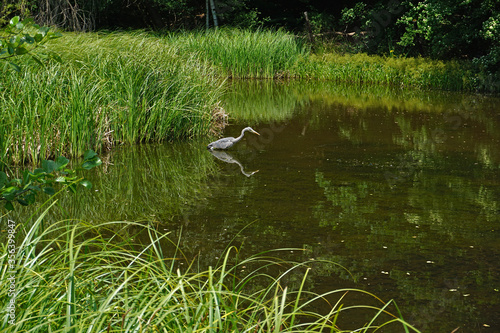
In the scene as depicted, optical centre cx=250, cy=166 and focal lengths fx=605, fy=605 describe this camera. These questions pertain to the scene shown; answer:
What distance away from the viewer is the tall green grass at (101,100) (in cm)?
618

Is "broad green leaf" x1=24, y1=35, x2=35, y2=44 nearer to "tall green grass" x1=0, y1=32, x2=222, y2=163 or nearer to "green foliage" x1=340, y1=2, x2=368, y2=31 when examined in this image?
"tall green grass" x1=0, y1=32, x2=222, y2=163

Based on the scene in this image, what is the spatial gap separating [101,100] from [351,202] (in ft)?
11.4

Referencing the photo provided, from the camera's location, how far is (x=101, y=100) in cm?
729

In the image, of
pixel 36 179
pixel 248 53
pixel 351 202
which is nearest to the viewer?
pixel 36 179

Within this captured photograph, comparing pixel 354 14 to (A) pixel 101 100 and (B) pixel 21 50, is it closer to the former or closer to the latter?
(A) pixel 101 100

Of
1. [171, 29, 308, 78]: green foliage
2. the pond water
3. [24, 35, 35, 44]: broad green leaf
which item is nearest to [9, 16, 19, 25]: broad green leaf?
[24, 35, 35, 44]: broad green leaf

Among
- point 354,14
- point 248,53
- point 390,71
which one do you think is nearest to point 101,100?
point 248,53

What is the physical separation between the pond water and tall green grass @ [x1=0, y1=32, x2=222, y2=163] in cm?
36

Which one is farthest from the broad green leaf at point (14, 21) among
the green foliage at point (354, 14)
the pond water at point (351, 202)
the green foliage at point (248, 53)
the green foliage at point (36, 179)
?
the green foliage at point (354, 14)

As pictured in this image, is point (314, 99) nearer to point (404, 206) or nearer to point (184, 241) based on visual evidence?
point (404, 206)

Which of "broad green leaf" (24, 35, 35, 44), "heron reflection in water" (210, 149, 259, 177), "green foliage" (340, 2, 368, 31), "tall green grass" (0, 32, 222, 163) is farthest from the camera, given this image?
"green foliage" (340, 2, 368, 31)

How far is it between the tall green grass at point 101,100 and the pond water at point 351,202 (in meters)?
0.36

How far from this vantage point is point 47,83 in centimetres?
646

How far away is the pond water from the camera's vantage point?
3.73 metres
